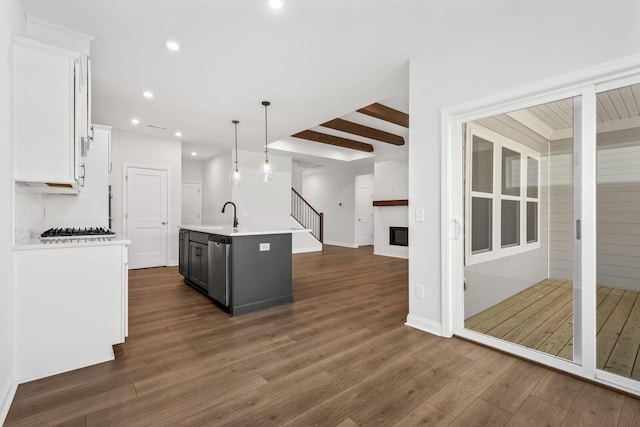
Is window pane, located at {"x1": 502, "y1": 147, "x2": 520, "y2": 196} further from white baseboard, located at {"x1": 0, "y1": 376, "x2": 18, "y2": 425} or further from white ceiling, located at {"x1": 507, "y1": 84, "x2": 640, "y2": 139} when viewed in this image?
white baseboard, located at {"x1": 0, "y1": 376, "x2": 18, "y2": 425}

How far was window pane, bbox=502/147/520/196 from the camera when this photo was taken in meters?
2.50

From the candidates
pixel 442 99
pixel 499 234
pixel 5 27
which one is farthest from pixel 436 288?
pixel 5 27

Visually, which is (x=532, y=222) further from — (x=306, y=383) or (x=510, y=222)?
(x=306, y=383)

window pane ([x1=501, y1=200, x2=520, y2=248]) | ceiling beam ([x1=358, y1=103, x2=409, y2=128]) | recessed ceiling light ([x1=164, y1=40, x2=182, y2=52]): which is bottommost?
window pane ([x1=501, y1=200, x2=520, y2=248])

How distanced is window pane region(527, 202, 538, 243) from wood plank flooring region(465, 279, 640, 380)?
36cm

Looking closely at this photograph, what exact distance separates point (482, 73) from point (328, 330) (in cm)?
269

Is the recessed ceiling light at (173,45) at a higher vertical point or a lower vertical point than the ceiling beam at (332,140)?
lower

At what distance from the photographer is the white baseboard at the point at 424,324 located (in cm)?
274

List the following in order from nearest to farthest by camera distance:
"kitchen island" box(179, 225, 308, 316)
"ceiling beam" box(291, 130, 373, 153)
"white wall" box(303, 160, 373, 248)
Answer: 1. "kitchen island" box(179, 225, 308, 316)
2. "ceiling beam" box(291, 130, 373, 153)
3. "white wall" box(303, 160, 373, 248)

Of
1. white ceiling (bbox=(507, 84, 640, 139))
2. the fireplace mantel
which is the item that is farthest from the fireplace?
white ceiling (bbox=(507, 84, 640, 139))

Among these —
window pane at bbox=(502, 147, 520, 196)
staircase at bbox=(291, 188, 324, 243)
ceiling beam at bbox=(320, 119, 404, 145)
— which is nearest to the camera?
window pane at bbox=(502, 147, 520, 196)

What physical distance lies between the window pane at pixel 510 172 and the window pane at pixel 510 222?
0.32 ft

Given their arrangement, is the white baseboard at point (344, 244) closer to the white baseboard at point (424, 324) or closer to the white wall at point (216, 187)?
the white wall at point (216, 187)

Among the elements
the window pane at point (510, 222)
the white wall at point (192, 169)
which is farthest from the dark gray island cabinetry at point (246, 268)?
the white wall at point (192, 169)
